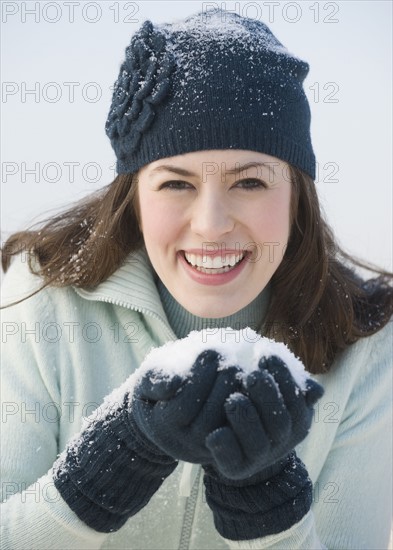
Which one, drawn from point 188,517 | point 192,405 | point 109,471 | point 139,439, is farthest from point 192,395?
point 188,517

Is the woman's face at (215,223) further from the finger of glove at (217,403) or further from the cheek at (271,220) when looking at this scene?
the finger of glove at (217,403)

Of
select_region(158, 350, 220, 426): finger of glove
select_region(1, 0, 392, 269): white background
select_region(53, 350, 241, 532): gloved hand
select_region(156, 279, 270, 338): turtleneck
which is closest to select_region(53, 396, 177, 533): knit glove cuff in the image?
select_region(53, 350, 241, 532): gloved hand

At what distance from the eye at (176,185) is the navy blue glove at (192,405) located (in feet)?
2.13

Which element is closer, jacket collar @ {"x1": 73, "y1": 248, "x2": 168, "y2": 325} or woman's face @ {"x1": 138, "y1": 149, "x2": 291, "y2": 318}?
woman's face @ {"x1": 138, "y1": 149, "x2": 291, "y2": 318}

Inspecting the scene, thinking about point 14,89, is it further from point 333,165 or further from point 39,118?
point 333,165

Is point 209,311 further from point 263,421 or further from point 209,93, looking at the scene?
point 263,421

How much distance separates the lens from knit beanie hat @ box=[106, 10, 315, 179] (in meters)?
1.93

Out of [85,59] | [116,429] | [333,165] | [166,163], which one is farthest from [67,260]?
[85,59]

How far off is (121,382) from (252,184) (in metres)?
0.70

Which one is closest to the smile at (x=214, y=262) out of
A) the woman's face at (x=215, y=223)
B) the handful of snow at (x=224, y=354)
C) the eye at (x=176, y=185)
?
the woman's face at (x=215, y=223)

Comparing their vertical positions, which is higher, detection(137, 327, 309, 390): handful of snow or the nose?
the nose

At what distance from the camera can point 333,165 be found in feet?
12.5

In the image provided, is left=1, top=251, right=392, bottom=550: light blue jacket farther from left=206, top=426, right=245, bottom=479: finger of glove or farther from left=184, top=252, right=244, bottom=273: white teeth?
left=206, top=426, right=245, bottom=479: finger of glove

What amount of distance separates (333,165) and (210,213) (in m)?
2.05
